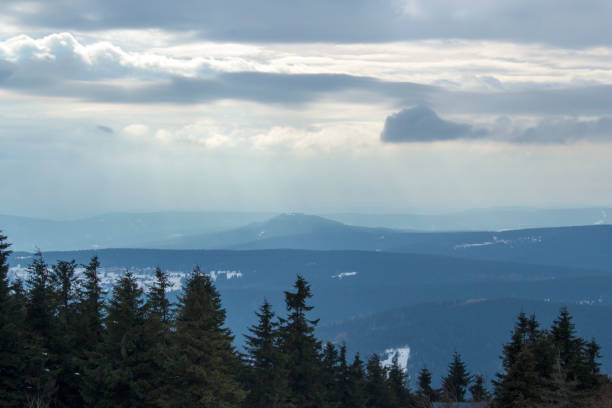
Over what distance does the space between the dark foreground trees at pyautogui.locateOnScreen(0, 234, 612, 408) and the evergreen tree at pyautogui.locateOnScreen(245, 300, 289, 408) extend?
71mm

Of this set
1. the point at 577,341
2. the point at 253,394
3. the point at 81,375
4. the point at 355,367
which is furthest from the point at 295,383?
the point at 577,341

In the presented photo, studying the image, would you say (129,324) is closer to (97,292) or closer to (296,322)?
(97,292)

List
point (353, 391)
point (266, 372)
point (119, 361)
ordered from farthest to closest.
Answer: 1. point (353, 391)
2. point (266, 372)
3. point (119, 361)

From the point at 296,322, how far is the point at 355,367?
14413 mm

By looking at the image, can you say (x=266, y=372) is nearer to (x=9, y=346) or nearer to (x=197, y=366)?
(x=197, y=366)

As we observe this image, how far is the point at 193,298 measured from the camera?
32.3 metres

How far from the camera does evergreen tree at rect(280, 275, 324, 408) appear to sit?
4341cm

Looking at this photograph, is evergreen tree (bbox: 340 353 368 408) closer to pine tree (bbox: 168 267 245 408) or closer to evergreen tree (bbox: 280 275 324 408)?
evergreen tree (bbox: 280 275 324 408)

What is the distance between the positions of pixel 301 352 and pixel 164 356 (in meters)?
13.6

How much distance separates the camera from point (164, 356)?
32625 millimetres

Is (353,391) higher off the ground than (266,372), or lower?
lower

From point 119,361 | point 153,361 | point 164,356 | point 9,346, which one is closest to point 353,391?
point 153,361

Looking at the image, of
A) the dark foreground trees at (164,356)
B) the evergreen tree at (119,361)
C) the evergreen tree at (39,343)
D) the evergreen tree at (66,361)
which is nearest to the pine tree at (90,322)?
the dark foreground trees at (164,356)

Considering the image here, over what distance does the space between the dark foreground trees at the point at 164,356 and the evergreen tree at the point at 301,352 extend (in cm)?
8
